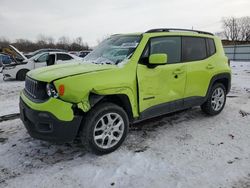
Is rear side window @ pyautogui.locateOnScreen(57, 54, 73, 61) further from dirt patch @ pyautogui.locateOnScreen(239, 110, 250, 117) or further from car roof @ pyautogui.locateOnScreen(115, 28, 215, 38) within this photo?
dirt patch @ pyautogui.locateOnScreen(239, 110, 250, 117)

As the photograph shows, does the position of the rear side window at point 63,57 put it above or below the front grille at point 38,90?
above

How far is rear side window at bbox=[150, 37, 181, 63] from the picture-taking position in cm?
450

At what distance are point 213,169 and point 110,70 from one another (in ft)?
6.43

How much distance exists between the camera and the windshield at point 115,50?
4.29m

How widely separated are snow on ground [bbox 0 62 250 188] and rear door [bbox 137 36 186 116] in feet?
1.94

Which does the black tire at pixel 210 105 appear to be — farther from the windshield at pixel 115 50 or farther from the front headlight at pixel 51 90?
the front headlight at pixel 51 90

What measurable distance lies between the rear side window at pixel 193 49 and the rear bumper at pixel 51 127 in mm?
2468

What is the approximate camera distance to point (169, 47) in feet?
15.5

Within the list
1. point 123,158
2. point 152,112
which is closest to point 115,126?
point 123,158

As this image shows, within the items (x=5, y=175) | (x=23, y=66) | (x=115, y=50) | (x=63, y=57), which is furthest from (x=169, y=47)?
(x=23, y=66)

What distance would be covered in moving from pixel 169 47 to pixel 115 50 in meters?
0.97

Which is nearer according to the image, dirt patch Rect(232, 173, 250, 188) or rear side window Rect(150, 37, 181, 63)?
dirt patch Rect(232, 173, 250, 188)

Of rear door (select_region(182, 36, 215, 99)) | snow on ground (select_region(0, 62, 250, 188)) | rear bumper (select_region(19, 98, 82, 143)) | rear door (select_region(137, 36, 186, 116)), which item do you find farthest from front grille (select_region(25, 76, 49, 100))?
rear door (select_region(182, 36, 215, 99))

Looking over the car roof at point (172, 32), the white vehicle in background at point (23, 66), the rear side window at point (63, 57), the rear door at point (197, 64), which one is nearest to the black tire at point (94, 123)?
the car roof at point (172, 32)
